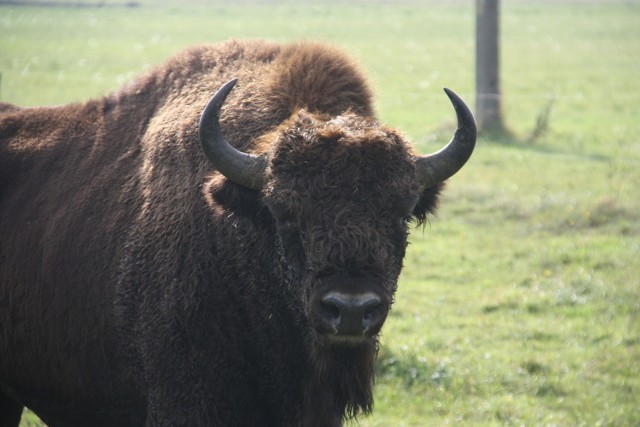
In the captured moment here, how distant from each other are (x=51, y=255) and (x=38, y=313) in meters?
0.36

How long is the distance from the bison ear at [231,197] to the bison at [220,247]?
10mm

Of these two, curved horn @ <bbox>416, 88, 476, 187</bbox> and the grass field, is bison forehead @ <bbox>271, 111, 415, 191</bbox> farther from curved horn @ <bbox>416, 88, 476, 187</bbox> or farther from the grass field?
the grass field

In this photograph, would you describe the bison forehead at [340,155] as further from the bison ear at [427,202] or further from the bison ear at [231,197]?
the bison ear at [427,202]

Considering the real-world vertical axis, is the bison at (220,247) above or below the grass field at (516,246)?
above

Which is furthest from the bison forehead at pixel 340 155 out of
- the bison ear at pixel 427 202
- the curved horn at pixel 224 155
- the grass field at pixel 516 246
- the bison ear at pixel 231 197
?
the grass field at pixel 516 246

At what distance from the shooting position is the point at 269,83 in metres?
5.50

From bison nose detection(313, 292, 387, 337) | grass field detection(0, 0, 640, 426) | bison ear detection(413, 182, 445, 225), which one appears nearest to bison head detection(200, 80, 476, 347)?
bison nose detection(313, 292, 387, 337)

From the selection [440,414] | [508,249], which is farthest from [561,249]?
[440,414]

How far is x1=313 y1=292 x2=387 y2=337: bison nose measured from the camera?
14.4 feet

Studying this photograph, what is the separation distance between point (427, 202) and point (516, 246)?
21.2 feet

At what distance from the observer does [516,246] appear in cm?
1151

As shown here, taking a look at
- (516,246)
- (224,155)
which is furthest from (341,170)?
(516,246)

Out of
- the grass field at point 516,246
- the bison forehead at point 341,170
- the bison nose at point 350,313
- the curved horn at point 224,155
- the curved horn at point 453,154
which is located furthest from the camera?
the grass field at point 516,246

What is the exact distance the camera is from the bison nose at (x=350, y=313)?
4.40 m
